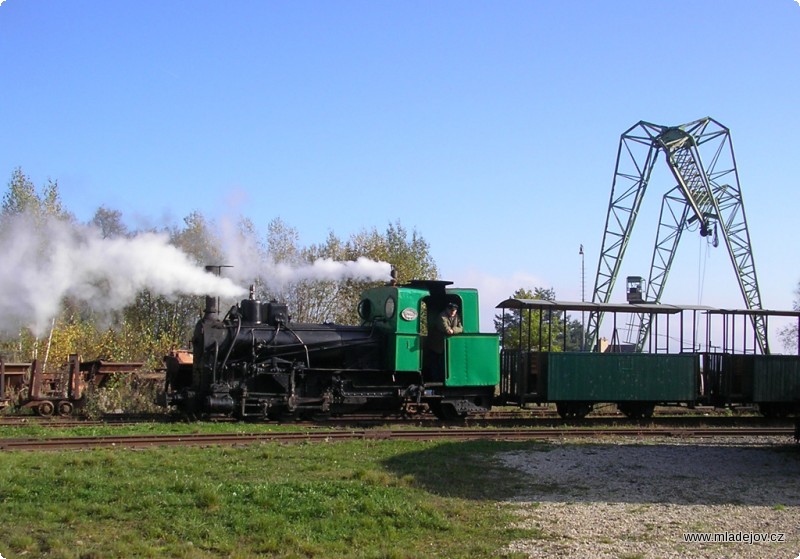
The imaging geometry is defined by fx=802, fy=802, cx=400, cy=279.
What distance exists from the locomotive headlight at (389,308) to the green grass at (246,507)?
20.0 ft

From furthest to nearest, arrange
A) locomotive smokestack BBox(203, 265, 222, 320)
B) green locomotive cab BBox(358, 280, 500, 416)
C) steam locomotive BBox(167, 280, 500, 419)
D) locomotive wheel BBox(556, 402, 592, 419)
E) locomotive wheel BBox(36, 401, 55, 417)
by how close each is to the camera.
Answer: locomotive wheel BBox(556, 402, 592, 419) < locomotive wheel BBox(36, 401, 55, 417) < green locomotive cab BBox(358, 280, 500, 416) < locomotive smokestack BBox(203, 265, 222, 320) < steam locomotive BBox(167, 280, 500, 419)

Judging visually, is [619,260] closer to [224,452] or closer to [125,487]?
[224,452]

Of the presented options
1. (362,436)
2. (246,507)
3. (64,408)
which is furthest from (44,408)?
(246,507)

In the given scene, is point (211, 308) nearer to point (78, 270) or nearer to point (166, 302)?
point (78, 270)

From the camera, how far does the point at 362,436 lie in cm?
1491

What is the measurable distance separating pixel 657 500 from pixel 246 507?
4925mm

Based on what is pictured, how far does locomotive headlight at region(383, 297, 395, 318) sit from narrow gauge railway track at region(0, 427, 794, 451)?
2.94 meters

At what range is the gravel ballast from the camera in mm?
7730

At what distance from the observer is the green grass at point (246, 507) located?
24.6 ft

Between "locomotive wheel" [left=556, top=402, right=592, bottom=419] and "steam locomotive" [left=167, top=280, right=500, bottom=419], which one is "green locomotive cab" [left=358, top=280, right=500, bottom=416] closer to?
"steam locomotive" [left=167, top=280, right=500, bottom=419]

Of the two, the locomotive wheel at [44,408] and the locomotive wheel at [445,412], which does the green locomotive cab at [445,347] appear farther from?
the locomotive wheel at [44,408]

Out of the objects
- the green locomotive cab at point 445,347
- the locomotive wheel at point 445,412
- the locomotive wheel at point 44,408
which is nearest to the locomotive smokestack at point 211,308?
the green locomotive cab at point 445,347

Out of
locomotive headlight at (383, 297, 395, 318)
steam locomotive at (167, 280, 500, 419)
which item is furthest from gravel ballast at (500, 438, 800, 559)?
locomotive headlight at (383, 297, 395, 318)

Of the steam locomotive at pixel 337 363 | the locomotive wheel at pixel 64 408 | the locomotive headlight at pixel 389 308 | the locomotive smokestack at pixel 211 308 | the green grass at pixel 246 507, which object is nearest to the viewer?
the green grass at pixel 246 507
